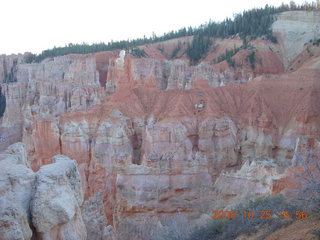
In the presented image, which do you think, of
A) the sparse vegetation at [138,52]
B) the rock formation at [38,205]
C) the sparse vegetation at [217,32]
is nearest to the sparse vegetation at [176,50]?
the sparse vegetation at [217,32]

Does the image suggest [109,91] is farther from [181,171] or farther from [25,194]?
[25,194]

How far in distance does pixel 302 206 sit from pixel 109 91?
3631 centimetres

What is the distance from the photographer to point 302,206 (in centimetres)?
883

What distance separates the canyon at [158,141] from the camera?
6574 millimetres

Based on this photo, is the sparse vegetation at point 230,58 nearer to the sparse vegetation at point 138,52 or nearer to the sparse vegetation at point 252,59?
the sparse vegetation at point 252,59

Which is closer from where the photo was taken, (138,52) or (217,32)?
(138,52)

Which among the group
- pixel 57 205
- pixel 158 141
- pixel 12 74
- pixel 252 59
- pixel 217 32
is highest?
pixel 217 32

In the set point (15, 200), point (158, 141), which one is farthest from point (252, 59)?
point (15, 200)

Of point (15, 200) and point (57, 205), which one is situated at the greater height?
point (15, 200)

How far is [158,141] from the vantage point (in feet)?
79.2
